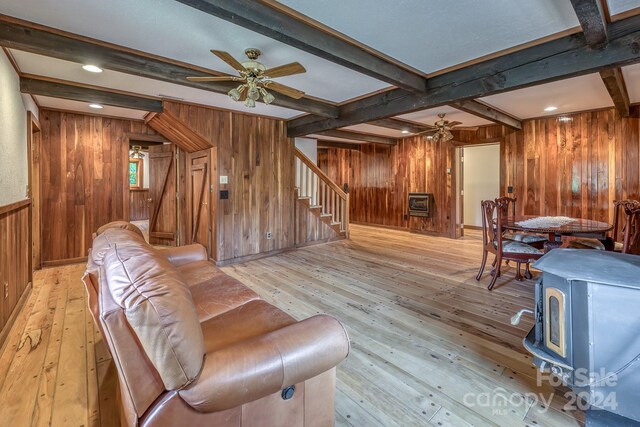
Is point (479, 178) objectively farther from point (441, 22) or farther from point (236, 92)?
point (236, 92)

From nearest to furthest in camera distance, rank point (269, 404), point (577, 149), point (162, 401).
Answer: point (162, 401) → point (269, 404) → point (577, 149)

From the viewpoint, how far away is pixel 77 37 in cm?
253

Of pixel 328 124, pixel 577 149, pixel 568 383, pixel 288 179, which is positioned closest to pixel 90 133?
pixel 288 179

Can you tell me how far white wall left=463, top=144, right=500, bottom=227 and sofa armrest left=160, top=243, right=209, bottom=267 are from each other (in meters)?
7.65

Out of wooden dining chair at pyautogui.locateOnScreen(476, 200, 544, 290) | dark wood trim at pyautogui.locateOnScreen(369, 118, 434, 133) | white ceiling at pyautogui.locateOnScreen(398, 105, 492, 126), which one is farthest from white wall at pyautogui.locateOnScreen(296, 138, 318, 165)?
wooden dining chair at pyautogui.locateOnScreen(476, 200, 544, 290)

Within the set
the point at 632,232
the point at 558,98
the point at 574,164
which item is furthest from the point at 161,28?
the point at 574,164

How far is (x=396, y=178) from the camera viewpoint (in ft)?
27.3

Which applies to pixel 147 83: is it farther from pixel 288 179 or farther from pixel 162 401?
pixel 162 401

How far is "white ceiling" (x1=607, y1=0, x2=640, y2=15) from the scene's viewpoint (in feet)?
6.86

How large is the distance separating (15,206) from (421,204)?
24.0 ft

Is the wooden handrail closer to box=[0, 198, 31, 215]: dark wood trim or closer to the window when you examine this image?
box=[0, 198, 31, 215]: dark wood trim

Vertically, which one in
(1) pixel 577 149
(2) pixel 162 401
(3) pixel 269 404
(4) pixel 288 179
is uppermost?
(1) pixel 577 149

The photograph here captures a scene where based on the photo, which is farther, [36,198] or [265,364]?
[36,198]

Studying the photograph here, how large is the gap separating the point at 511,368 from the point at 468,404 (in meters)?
0.58
